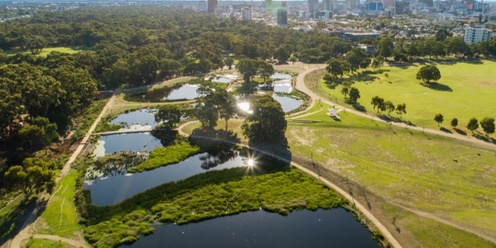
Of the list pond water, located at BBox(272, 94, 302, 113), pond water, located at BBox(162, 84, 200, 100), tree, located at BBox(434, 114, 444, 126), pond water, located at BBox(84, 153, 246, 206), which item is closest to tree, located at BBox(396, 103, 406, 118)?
tree, located at BBox(434, 114, 444, 126)

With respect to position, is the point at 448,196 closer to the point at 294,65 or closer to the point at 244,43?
the point at 294,65

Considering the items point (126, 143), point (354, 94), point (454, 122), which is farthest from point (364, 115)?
point (126, 143)

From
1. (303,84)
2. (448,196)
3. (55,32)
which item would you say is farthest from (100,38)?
(448,196)

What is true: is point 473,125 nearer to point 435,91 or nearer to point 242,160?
point 435,91

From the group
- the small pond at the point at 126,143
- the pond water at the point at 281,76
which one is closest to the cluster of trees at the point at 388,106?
the pond water at the point at 281,76

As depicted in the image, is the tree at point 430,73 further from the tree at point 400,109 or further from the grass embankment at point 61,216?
the grass embankment at point 61,216

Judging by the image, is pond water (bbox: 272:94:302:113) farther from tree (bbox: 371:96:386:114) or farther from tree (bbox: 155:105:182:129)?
tree (bbox: 155:105:182:129)
